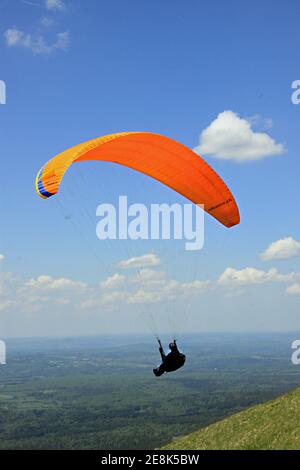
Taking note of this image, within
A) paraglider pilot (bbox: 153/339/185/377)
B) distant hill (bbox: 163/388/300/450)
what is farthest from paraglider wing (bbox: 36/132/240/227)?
distant hill (bbox: 163/388/300/450)

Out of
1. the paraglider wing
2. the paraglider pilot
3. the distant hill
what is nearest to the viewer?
the paraglider pilot

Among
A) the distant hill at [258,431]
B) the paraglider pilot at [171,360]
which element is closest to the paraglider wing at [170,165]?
the paraglider pilot at [171,360]

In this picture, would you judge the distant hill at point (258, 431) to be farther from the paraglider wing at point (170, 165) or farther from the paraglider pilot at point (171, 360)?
the paraglider wing at point (170, 165)

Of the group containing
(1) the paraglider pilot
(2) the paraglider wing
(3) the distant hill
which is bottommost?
(3) the distant hill

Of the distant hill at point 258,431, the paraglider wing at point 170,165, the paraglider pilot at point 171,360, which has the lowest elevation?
the distant hill at point 258,431

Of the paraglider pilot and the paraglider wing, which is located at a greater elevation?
the paraglider wing

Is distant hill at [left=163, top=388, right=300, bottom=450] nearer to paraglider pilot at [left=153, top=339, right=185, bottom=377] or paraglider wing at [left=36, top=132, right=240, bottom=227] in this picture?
paraglider pilot at [left=153, top=339, right=185, bottom=377]
